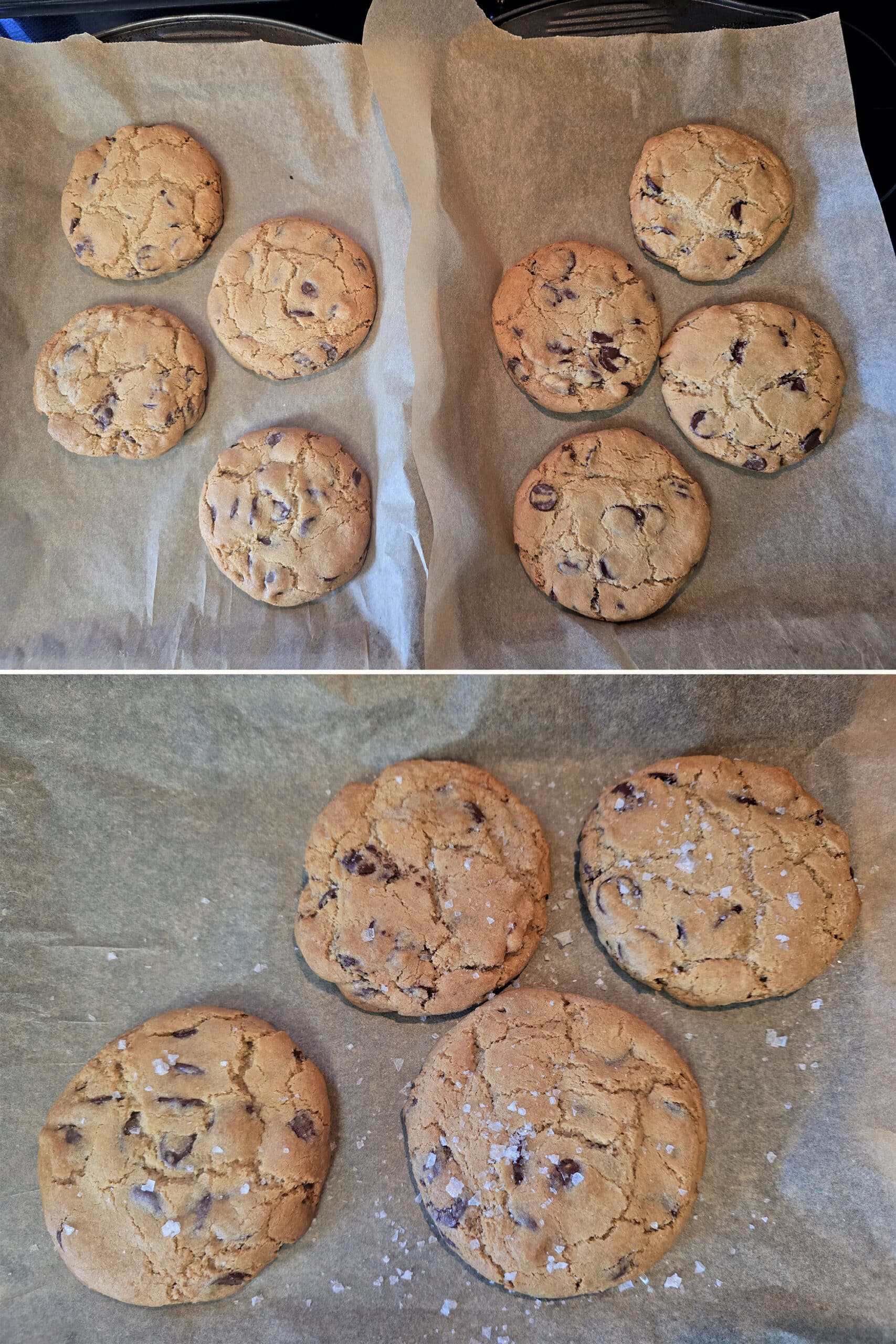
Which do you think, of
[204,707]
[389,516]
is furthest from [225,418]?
[204,707]

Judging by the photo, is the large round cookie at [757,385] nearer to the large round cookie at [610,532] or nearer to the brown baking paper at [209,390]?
the large round cookie at [610,532]

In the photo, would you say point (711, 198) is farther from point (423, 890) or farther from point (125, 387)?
point (423, 890)

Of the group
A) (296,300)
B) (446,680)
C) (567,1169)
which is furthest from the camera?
Answer: (296,300)

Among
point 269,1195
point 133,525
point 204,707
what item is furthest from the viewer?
point 133,525

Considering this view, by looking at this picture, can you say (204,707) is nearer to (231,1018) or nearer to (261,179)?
Answer: (231,1018)

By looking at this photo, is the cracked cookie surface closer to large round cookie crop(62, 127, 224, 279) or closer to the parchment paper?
the parchment paper

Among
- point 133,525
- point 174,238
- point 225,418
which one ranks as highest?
point 174,238

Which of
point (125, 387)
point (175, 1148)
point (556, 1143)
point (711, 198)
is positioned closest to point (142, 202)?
point (125, 387)
